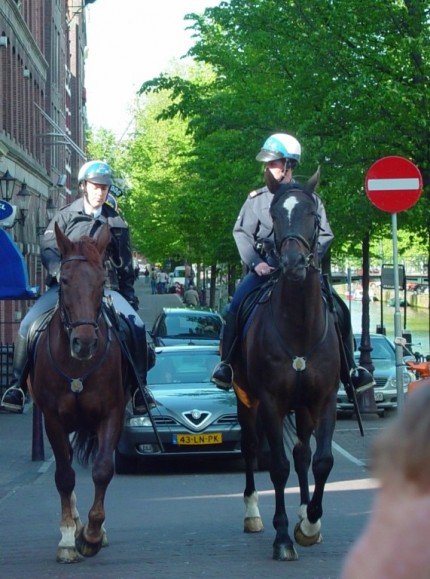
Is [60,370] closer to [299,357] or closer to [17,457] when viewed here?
[299,357]

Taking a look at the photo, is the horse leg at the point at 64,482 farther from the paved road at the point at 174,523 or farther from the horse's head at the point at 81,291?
the horse's head at the point at 81,291

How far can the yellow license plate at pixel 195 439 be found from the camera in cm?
1534

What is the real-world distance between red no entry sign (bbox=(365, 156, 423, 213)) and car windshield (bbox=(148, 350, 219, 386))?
14.3ft

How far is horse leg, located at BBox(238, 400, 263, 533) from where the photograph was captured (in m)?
9.33

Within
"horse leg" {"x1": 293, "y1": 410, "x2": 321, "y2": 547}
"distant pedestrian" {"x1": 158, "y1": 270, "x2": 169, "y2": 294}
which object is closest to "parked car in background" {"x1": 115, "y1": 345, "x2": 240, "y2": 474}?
"horse leg" {"x1": 293, "y1": 410, "x2": 321, "y2": 547}

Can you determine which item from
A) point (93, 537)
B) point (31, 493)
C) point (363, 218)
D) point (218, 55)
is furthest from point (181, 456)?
point (218, 55)

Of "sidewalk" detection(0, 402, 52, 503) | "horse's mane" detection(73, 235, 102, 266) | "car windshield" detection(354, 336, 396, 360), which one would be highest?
"horse's mane" detection(73, 235, 102, 266)

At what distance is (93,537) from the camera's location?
27.3ft

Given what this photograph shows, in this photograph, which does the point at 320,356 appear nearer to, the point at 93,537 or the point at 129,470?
the point at 93,537

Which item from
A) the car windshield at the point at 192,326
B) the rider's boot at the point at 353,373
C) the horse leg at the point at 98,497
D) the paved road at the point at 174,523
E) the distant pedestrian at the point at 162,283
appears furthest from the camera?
the distant pedestrian at the point at 162,283

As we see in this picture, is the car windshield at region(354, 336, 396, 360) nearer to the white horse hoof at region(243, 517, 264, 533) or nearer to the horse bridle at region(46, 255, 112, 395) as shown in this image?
the white horse hoof at region(243, 517, 264, 533)

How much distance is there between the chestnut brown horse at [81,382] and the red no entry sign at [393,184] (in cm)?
624

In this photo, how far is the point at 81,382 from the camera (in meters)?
8.38

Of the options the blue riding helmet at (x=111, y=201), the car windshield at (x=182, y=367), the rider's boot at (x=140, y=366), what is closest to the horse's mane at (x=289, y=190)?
the rider's boot at (x=140, y=366)
